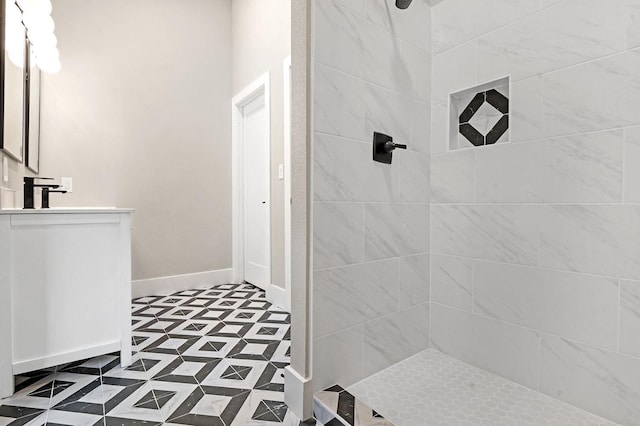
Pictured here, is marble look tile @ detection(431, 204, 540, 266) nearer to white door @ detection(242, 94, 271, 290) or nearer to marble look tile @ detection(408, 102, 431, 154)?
marble look tile @ detection(408, 102, 431, 154)

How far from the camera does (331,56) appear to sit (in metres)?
1.29

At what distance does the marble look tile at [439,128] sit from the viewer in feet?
5.50

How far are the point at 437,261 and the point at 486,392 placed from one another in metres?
0.63

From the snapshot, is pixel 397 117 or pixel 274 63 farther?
pixel 274 63

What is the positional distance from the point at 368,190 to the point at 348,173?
14cm

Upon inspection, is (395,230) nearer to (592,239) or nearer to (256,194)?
(592,239)

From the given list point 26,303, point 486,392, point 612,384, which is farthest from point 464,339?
point 26,303

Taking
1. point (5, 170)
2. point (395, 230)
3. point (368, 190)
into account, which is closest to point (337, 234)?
point (368, 190)

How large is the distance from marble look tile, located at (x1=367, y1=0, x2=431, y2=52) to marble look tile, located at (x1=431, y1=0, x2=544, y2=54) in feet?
0.18

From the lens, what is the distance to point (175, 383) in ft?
4.94

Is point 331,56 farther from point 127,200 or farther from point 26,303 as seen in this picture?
point 127,200

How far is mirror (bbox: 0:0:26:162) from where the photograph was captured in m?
1.67

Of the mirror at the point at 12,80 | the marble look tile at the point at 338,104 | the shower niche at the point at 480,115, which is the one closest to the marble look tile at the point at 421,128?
the shower niche at the point at 480,115

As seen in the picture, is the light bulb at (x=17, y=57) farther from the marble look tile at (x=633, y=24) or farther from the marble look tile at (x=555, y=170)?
the marble look tile at (x=633, y=24)
